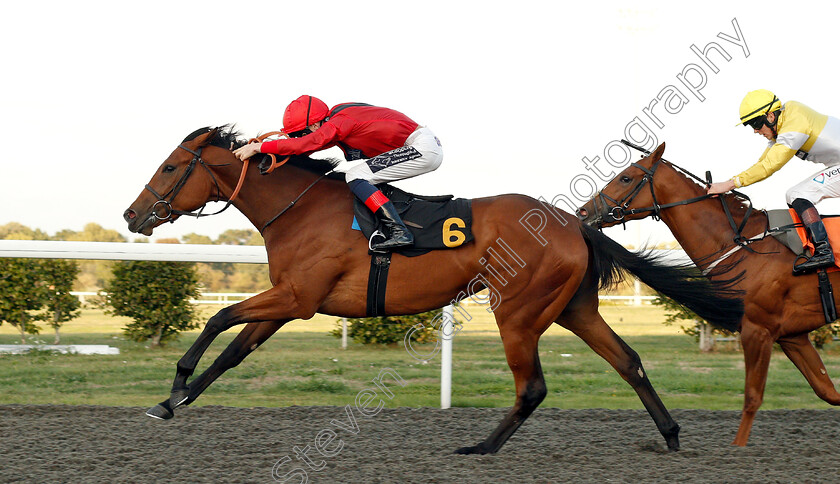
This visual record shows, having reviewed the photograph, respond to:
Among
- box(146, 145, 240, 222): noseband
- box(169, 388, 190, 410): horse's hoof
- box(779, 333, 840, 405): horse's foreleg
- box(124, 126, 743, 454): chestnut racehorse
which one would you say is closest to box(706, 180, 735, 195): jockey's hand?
box(124, 126, 743, 454): chestnut racehorse

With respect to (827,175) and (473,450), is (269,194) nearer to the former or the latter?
(473,450)

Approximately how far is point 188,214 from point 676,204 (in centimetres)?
288

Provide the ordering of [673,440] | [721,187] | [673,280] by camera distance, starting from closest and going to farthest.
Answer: [673,440] < [673,280] < [721,187]

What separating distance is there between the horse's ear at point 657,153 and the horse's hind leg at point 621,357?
3.64 ft

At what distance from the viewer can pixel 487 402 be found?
5.25 metres

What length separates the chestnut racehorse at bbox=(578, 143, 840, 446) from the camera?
403cm

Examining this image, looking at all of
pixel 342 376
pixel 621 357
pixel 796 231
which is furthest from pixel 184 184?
pixel 796 231

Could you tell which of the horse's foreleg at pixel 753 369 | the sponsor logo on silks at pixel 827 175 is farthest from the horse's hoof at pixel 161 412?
the sponsor logo on silks at pixel 827 175

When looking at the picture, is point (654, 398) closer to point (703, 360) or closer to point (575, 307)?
point (575, 307)

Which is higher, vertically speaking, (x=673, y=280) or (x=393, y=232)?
(x=393, y=232)

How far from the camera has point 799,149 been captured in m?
4.18

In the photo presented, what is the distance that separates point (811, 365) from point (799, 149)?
49.6 inches

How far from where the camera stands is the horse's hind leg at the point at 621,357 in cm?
379

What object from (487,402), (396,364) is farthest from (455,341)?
(487,402)
